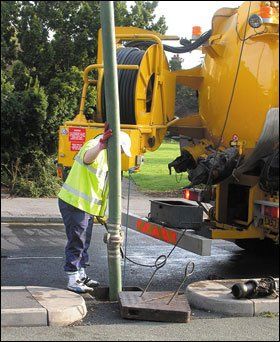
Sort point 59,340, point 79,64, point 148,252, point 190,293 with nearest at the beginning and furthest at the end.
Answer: point 59,340 < point 190,293 < point 148,252 < point 79,64

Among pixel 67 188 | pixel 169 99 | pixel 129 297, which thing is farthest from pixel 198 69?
pixel 129 297

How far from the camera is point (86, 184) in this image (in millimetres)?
5949

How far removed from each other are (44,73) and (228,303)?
9331mm

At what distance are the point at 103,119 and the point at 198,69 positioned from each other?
1.38m

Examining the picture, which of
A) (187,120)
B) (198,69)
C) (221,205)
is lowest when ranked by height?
(221,205)

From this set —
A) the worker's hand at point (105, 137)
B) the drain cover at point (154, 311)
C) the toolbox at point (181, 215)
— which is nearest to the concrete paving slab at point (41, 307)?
the drain cover at point (154, 311)

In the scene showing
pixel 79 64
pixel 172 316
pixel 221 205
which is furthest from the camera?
pixel 79 64

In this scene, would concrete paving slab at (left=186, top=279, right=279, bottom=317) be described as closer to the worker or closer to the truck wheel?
the worker

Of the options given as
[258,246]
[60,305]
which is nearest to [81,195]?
[60,305]

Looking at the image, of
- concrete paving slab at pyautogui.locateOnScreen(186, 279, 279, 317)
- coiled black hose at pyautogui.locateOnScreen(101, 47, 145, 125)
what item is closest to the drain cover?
concrete paving slab at pyautogui.locateOnScreen(186, 279, 279, 317)

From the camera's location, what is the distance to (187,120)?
788 centimetres

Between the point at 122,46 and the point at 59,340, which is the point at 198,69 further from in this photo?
the point at 59,340

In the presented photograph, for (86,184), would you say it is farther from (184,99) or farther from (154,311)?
(184,99)

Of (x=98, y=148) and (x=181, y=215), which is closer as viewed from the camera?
(x=98, y=148)
